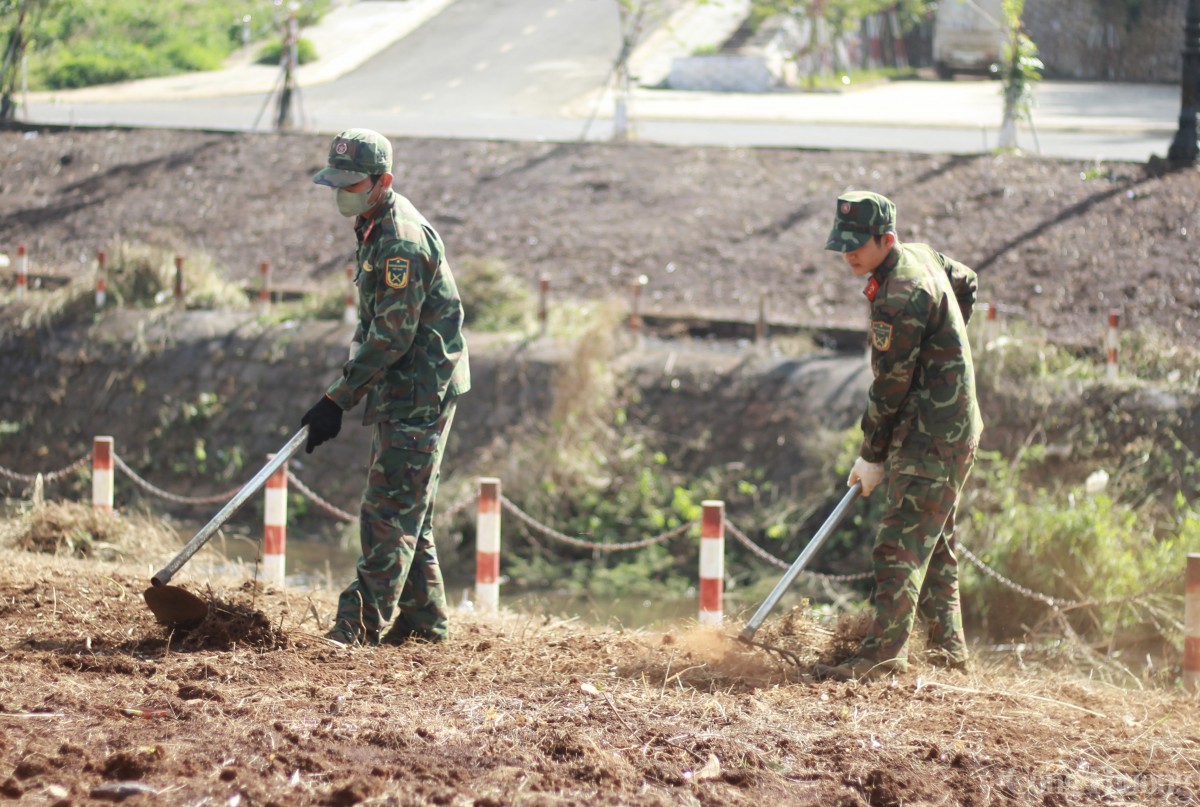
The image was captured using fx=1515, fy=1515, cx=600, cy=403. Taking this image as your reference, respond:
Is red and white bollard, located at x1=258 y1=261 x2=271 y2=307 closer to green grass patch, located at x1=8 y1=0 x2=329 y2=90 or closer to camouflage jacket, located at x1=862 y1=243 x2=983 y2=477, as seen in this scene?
camouflage jacket, located at x1=862 y1=243 x2=983 y2=477

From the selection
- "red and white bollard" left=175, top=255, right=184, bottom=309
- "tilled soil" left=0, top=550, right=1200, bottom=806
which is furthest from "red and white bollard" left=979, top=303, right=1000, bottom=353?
"red and white bollard" left=175, top=255, right=184, bottom=309

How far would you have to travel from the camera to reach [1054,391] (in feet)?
38.0

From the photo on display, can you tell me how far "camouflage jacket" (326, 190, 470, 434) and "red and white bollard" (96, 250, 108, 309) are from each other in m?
9.56

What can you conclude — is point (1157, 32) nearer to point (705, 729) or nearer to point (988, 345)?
point (988, 345)

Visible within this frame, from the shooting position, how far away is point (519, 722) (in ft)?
16.8

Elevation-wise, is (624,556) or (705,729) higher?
(705,729)

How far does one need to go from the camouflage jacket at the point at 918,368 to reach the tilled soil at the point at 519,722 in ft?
3.15

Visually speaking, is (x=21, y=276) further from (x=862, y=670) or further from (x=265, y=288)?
(x=862, y=670)

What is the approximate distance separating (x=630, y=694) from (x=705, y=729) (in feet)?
1.60

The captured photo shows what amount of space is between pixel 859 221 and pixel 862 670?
1800 mm

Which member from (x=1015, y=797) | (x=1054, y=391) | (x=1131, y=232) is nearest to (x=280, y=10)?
(x=1131, y=232)

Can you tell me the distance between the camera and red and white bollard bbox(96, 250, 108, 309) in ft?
49.8

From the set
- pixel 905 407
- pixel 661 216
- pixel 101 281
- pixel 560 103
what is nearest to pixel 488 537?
pixel 905 407

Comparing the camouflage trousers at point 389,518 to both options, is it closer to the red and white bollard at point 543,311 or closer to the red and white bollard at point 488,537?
the red and white bollard at point 488,537
